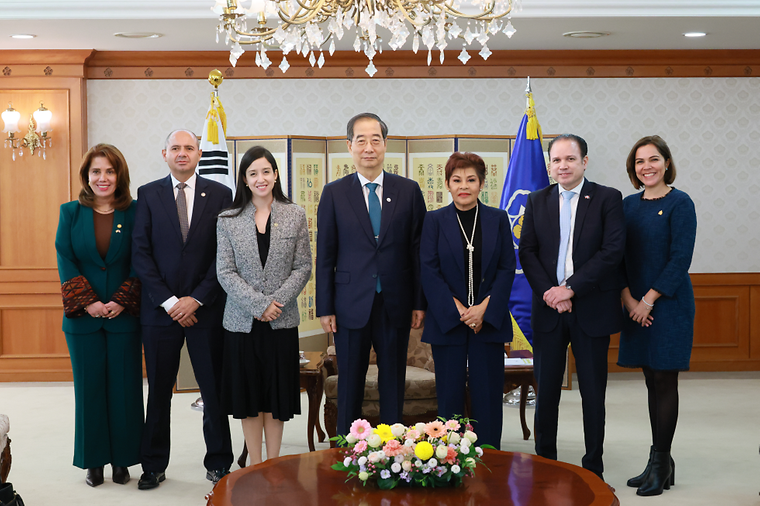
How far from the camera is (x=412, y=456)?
2.37 meters

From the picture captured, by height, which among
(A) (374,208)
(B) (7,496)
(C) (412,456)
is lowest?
(B) (7,496)

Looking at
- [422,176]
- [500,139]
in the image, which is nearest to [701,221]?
[500,139]

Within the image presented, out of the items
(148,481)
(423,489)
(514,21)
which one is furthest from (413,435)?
(514,21)

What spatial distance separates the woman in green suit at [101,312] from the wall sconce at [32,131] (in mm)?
3171

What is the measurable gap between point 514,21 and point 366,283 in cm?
319

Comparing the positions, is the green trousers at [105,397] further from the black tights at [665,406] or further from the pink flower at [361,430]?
the black tights at [665,406]

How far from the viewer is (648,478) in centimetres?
380

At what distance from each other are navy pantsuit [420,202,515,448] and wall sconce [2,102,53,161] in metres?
4.49

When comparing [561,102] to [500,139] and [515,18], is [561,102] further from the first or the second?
[515,18]

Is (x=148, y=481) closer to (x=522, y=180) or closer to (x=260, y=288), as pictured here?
(x=260, y=288)

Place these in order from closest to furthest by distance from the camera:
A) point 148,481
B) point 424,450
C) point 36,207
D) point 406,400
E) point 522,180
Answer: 1. point 424,450
2. point 148,481
3. point 406,400
4. point 522,180
5. point 36,207

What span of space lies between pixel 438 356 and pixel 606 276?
0.92 meters

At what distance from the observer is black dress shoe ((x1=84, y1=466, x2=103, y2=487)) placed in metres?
3.92

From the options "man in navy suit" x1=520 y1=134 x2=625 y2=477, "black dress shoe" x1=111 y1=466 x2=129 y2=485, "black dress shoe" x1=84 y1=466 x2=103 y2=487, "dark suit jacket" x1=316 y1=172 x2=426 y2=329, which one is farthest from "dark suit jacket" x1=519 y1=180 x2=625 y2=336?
"black dress shoe" x1=84 y1=466 x2=103 y2=487
